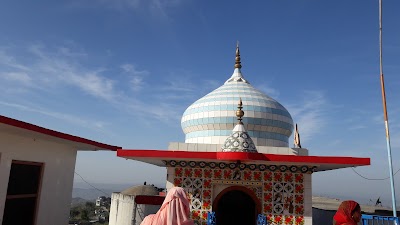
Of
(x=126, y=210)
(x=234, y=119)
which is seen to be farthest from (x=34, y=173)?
(x=126, y=210)

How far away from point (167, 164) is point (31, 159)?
4451 millimetres

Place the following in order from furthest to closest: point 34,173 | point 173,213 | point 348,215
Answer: point 34,173 < point 173,213 < point 348,215

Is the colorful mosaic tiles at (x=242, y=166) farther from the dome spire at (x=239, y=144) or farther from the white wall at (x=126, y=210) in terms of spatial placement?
the white wall at (x=126, y=210)

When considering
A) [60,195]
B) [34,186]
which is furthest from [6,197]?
[60,195]

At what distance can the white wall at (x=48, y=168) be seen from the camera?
6.93 meters

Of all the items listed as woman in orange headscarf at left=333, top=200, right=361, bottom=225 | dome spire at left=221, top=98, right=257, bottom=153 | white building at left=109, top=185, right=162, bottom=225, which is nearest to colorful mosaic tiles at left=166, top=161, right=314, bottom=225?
dome spire at left=221, top=98, right=257, bottom=153

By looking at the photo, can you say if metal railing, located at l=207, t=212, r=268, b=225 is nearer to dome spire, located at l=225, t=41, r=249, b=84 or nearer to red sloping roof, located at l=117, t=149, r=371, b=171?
red sloping roof, located at l=117, t=149, r=371, b=171

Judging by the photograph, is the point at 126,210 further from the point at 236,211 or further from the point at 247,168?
the point at 247,168

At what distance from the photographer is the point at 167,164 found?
11.1 metres

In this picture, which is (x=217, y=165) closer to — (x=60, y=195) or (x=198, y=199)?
(x=198, y=199)

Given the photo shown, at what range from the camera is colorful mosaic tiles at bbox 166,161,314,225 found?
411 inches

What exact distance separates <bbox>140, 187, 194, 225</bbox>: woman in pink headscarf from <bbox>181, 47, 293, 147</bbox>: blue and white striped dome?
9.56 metres

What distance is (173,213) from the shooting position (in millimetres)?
4078

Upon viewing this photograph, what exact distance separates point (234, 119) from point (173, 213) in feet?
32.4
